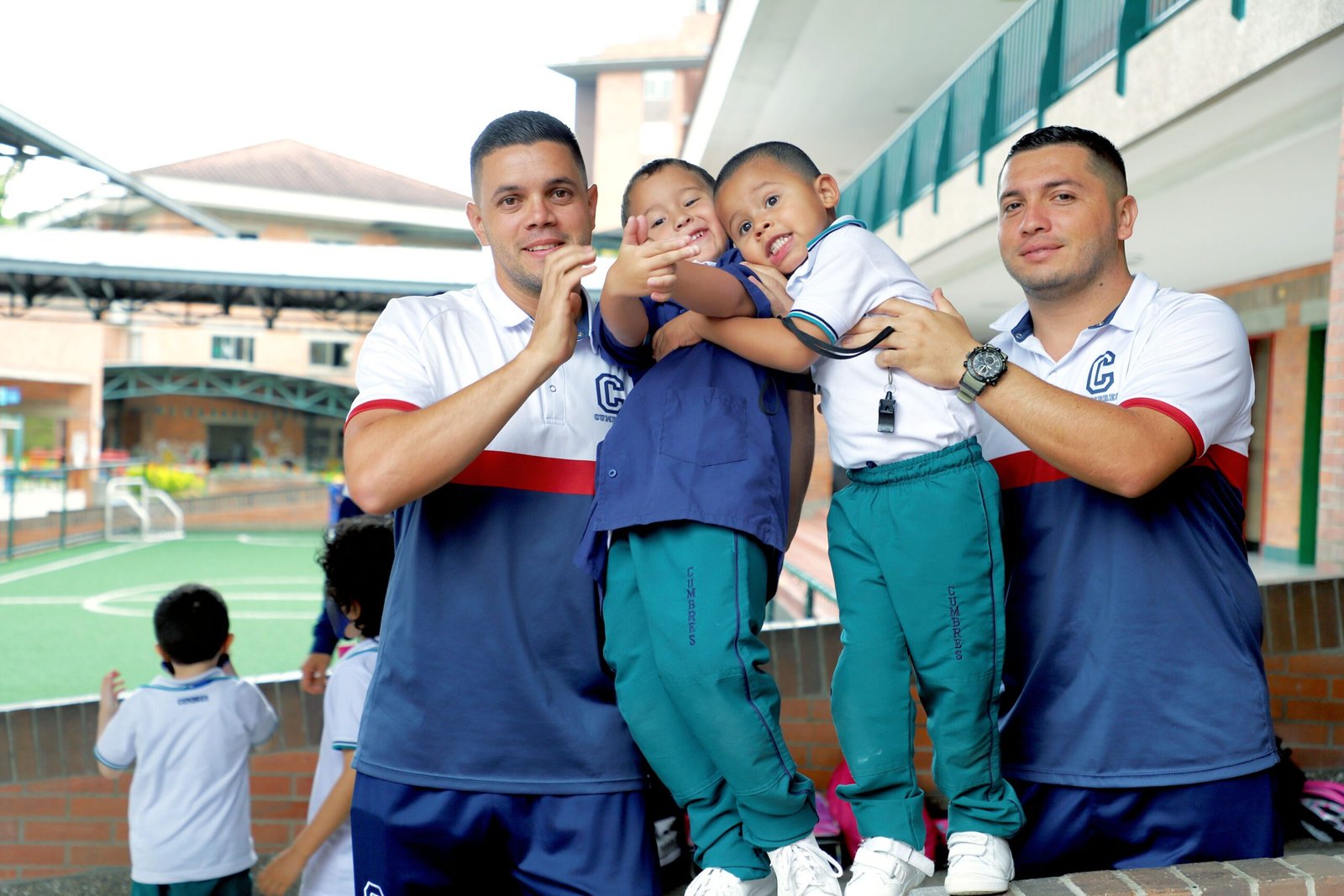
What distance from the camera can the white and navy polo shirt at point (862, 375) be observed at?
1838 mm

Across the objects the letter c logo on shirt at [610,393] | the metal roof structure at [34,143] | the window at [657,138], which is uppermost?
the window at [657,138]

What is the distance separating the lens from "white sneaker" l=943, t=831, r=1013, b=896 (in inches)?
66.3

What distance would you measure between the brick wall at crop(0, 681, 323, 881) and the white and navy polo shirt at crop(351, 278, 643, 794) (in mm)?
2219

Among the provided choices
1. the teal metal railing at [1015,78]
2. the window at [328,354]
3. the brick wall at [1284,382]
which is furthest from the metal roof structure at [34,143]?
the brick wall at [1284,382]

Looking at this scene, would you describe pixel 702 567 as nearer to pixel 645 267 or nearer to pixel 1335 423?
pixel 645 267

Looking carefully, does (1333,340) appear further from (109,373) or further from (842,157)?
(109,373)

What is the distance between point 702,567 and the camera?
5.62ft

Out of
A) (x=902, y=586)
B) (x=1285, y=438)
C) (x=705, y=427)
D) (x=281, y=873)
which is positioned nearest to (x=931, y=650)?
(x=902, y=586)

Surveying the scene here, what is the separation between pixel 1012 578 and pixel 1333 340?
11.7ft

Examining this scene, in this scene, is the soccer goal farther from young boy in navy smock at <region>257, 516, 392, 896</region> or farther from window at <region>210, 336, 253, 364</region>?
young boy in navy smock at <region>257, 516, 392, 896</region>

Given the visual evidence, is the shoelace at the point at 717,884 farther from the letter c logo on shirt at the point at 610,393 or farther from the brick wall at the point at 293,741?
the brick wall at the point at 293,741

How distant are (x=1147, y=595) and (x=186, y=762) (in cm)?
260

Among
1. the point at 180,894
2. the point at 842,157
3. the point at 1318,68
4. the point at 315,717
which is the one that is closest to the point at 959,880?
the point at 180,894

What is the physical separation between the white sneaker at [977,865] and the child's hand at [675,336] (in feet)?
2.96
